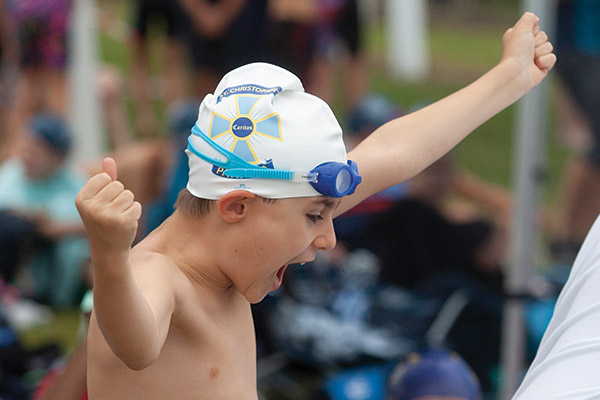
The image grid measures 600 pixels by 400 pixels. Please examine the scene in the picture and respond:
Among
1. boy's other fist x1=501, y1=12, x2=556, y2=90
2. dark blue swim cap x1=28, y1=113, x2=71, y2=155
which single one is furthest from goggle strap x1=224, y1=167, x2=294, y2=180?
dark blue swim cap x1=28, y1=113, x2=71, y2=155

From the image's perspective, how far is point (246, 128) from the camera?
1666 millimetres

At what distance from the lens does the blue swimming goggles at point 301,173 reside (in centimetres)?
165

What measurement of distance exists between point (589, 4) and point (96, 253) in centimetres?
294

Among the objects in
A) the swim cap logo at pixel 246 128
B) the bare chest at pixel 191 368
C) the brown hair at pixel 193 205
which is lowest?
the bare chest at pixel 191 368

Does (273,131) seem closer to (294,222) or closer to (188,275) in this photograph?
(294,222)

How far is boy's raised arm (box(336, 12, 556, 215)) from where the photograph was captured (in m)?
2.04

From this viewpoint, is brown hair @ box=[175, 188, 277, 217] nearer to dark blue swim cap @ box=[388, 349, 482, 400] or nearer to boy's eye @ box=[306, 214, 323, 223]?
boy's eye @ box=[306, 214, 323, 223]

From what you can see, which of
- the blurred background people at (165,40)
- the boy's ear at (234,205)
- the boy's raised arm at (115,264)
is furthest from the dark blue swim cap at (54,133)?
the boy's raised arm at (115,264)

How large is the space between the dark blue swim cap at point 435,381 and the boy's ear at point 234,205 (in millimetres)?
1250

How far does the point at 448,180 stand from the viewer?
4852 mm

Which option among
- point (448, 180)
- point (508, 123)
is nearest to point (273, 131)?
point (448, 180)

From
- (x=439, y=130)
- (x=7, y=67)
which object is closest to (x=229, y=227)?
(x=439, y=130)

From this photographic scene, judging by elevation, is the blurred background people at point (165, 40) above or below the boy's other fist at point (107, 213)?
below

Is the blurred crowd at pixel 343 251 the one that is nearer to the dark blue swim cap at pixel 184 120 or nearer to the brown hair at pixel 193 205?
the dark blue swim cap at pixel 184 120
